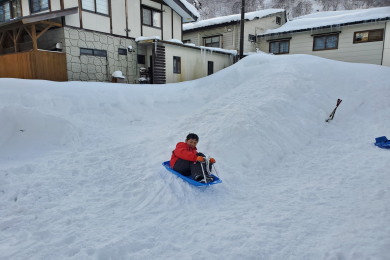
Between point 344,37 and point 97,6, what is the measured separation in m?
16.4

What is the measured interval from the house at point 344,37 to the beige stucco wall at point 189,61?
611 centimetres

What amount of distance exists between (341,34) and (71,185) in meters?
20.1

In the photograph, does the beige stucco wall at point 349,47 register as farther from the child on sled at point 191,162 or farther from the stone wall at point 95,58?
the child on sled at point 191,162

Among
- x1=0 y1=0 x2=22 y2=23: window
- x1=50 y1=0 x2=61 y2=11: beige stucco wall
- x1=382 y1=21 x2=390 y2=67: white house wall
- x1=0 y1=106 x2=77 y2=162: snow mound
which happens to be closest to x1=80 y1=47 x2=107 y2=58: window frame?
x1=50 y1=0 x2=61 y2=11: beige stucco wall

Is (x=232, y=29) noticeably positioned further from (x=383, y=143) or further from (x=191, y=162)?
(x=191, y=162)

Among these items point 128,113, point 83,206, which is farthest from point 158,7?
point 83,206

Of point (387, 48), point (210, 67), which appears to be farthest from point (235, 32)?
point (387, 48)

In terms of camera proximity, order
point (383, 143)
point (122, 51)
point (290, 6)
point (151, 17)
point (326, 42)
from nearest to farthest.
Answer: point (383, 143), point (122, 51), point (151, 17), point (326, 42), point (290, 6)

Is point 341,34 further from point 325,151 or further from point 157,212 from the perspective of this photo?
point 157,212

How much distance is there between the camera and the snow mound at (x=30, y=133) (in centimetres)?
591

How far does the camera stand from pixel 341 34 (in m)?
18.0

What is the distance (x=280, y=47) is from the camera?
21.0 m

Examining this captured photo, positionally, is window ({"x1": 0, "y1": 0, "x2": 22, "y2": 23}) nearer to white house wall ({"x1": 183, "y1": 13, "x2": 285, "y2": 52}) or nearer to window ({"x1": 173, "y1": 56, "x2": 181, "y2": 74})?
window ({"x1": 173, "y1": 56, "x2": 181, "y2": 74})

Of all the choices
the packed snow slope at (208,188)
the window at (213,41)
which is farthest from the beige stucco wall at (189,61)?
the packed snow slope at (208,188)
